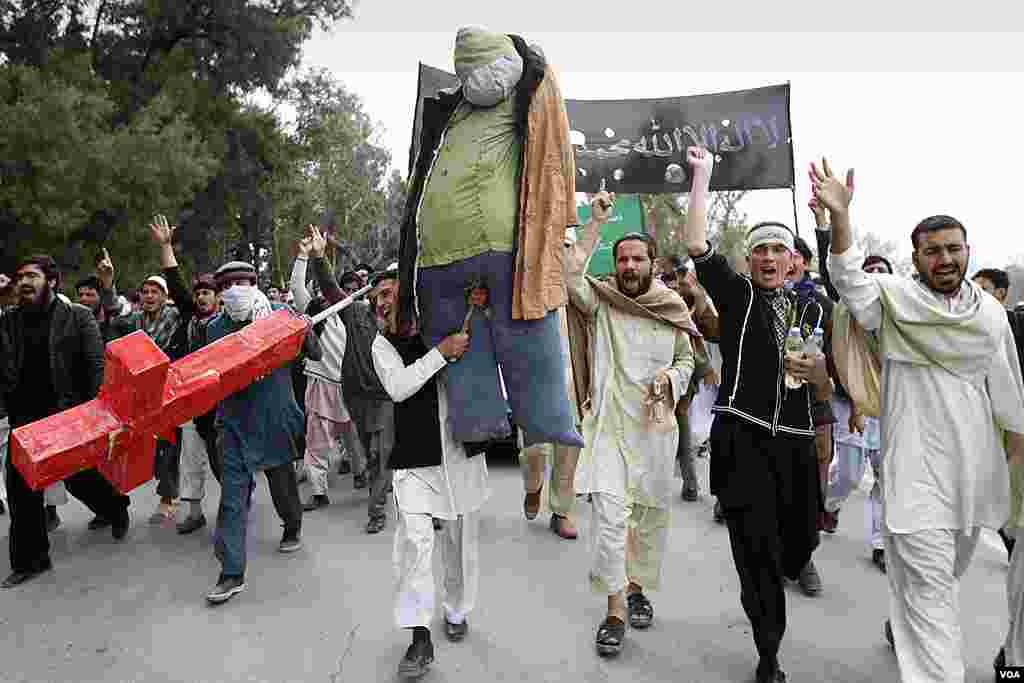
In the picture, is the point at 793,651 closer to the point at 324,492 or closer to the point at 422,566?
the point at 422,566

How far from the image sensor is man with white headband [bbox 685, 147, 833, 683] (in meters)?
3.47

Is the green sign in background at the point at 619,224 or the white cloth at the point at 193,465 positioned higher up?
the green sign in background at the point at 619,224

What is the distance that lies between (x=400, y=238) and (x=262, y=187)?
20.8 m

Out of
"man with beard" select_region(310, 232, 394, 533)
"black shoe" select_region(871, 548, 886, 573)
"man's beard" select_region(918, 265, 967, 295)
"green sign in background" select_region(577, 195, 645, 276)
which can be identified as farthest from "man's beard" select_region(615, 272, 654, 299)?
"green sign in background" select_region(577, 195, 645, 276)

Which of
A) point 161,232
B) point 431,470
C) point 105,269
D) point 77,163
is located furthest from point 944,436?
point 77,163

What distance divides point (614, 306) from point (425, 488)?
137 cm

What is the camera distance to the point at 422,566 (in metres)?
3.54

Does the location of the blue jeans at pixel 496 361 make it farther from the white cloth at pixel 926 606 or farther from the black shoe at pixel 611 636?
the white cloth at pixel 926 606

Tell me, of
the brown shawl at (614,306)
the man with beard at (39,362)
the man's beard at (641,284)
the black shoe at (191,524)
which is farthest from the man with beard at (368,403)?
the man's beard at (641,284)

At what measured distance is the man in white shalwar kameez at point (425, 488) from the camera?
3525mm

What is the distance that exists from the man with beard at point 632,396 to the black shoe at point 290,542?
2.29m

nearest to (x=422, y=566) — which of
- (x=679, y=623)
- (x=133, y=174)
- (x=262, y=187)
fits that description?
(x=679, y=623)

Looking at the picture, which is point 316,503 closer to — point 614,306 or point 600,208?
point 614,306

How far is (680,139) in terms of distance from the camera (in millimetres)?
9023
